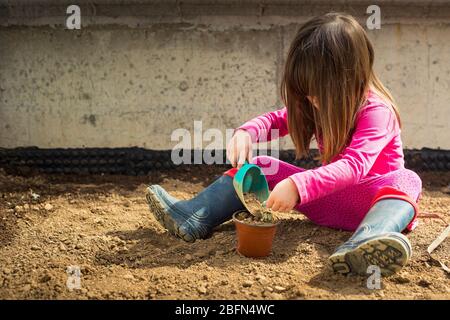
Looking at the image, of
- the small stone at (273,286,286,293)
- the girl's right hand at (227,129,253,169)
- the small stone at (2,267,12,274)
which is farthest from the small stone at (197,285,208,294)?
the small stone at (2,267,12,274)

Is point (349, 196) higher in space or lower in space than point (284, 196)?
lower

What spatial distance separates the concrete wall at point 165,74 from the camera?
11.4ft

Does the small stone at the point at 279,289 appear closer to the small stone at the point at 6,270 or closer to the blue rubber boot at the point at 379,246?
the blue rubber boot at the point at 379,246

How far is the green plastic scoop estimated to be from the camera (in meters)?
2.14

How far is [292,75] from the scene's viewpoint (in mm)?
2164

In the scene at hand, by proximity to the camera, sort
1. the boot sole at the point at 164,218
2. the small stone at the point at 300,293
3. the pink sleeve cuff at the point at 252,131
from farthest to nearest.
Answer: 1. the pink sleeve cuff at the point at 252,131
2. the boot sole at the point at 164,218
3. the small stone at the point at 300,293

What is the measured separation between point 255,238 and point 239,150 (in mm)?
400

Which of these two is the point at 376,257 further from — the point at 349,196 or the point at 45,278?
the point at 45,278

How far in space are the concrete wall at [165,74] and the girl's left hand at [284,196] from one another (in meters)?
1.70

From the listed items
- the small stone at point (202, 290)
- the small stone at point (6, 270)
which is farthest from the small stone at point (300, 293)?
the small stone at point (6, 270)

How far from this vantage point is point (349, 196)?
7.50 ft

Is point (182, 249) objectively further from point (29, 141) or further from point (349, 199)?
point (29, 141)

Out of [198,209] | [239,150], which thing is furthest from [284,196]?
[198,209]

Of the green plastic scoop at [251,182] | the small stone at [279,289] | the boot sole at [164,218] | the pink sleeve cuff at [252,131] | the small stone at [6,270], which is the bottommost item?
the small stone at [6,270]
